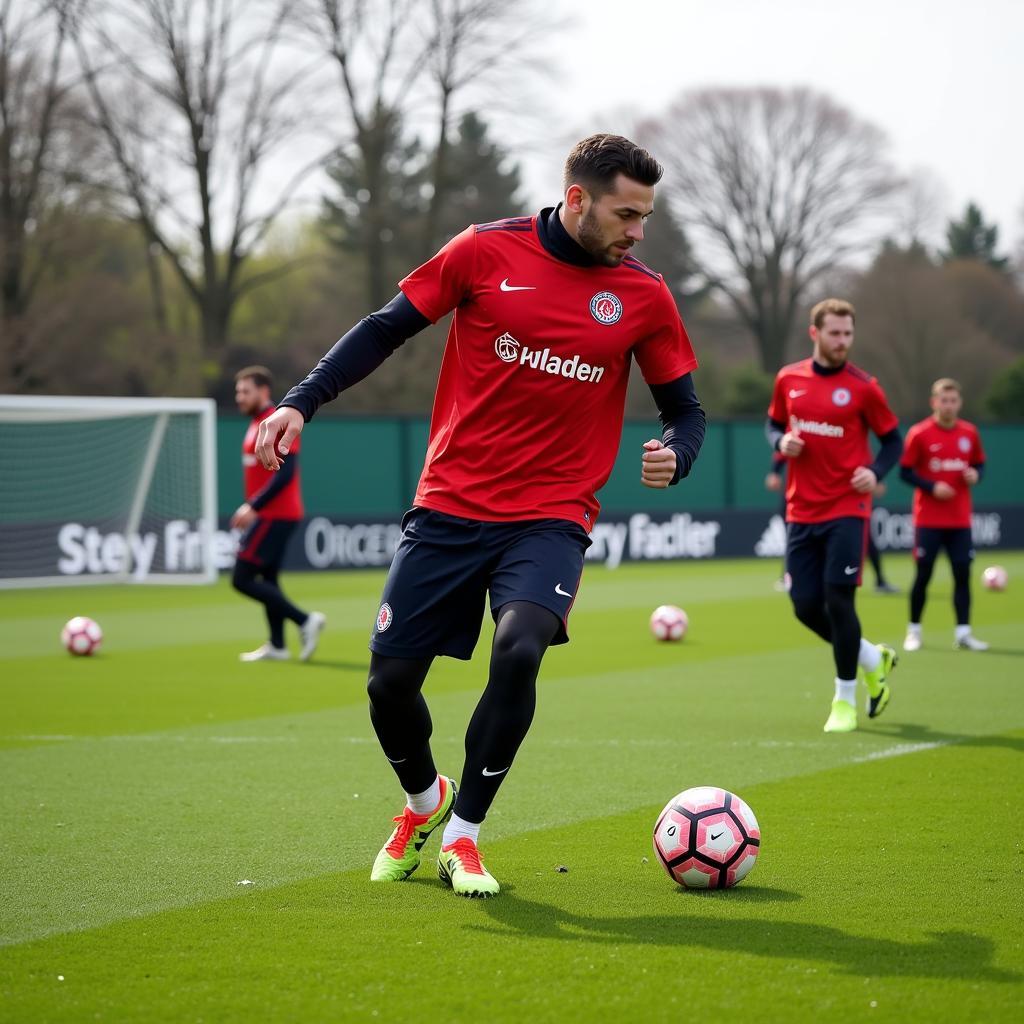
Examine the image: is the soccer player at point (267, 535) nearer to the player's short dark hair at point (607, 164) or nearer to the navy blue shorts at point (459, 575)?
A: the navy blue shorts at point (459, 575)

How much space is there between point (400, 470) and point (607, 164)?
2332cm

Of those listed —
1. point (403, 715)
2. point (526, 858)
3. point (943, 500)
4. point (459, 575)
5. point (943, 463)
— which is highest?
point (943, 463)

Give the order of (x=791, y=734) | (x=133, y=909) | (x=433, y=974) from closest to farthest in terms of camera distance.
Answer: (x=433, y=974) < (x=133, y=909) < (x=791, y=734)

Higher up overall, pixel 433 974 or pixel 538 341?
pixel 538 341

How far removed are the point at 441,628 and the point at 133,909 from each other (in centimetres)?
132

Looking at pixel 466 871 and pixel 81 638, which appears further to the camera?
pixel 81 638

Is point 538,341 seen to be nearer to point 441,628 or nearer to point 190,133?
point 441,628

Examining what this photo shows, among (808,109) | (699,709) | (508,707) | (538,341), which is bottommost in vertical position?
(699,709)

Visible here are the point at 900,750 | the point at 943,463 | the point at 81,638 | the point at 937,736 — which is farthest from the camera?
the point at 943,463

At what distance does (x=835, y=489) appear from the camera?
937 cm

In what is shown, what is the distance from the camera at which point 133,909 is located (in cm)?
505

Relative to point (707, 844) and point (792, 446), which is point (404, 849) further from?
point (792, 446)

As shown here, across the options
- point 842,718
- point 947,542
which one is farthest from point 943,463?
point 842,718

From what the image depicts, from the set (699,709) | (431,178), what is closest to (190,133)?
(431,178)
